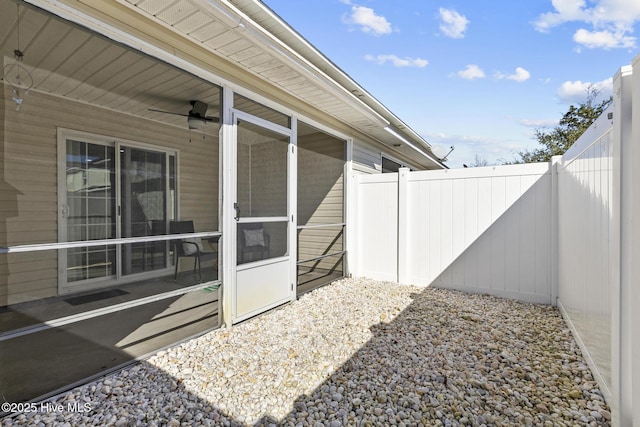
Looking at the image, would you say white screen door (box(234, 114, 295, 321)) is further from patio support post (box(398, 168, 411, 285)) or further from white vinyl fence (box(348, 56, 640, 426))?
patio support post (box(398, 168, 411, 285))

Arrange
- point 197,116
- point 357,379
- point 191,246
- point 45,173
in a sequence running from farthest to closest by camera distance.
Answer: point 197,116
point 191,246
point 45,173
point 357,379

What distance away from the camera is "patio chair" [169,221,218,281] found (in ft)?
9.53

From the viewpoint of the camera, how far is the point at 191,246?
296 centimetres

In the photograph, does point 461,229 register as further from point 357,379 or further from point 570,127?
point 570,127

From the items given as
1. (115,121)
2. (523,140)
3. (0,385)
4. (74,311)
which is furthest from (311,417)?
(523,140)

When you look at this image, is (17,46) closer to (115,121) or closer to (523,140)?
(115,121)

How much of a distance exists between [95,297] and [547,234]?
5052mm

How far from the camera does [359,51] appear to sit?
6.32 metres

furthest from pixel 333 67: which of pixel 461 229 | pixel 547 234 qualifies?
pixel 547 234

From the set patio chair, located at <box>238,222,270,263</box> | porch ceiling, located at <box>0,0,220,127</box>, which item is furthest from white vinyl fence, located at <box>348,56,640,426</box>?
porch ceiling, located at <box>0,0,220,127</box>

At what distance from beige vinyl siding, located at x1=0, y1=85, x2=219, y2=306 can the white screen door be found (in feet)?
0.95

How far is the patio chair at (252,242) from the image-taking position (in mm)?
3154

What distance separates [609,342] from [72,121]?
4608 millimetres

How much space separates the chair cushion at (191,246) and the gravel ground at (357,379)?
2.63 ft
